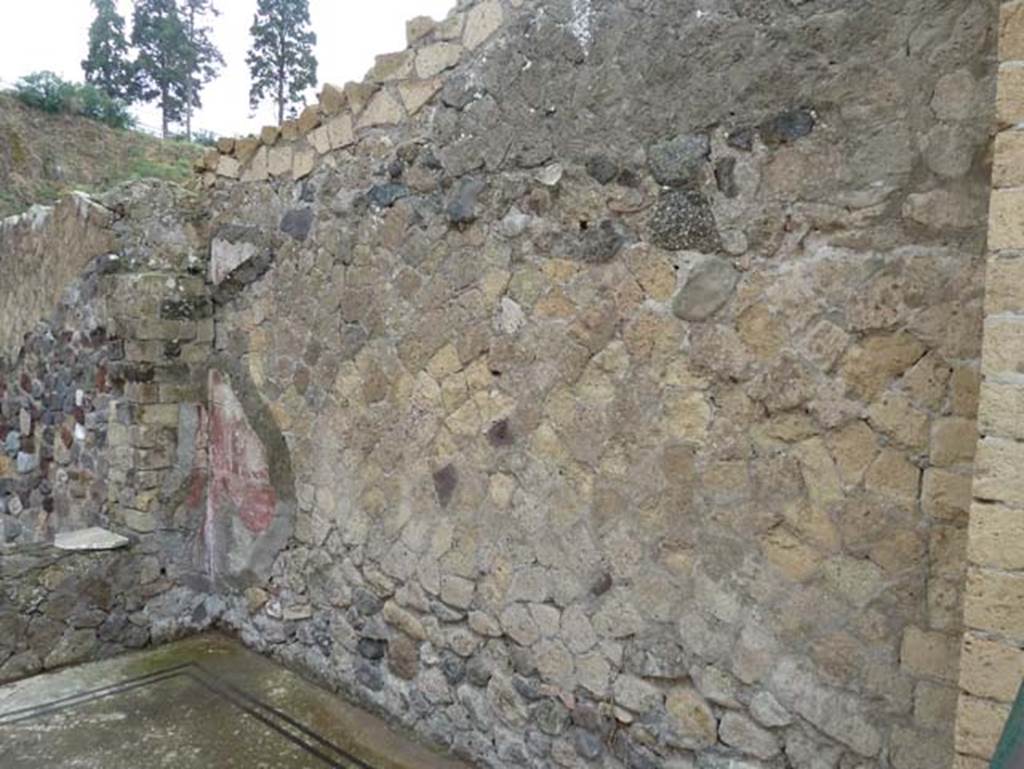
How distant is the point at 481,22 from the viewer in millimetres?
2498

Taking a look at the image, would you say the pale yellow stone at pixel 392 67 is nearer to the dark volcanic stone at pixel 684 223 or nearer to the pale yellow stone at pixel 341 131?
the pale yellow stone at pixel 341 131

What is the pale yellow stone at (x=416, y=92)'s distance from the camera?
2680 mm

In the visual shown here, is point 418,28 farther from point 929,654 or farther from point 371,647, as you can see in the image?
point 929,654

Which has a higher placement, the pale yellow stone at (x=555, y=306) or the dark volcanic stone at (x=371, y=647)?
the pale yellow stone at (x=555, y=306)

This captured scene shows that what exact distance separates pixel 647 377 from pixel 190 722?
208 centimetres

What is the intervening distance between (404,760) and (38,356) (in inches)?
127

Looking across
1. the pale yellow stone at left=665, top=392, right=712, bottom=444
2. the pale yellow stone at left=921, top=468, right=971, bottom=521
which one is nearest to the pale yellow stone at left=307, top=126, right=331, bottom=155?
the pale yellow stone at left=665, top=392, right=712, bottom=444

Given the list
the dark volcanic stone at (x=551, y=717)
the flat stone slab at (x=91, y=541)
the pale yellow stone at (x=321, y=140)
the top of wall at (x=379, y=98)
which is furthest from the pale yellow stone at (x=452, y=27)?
the flat stone slab at (x=91, y=541)

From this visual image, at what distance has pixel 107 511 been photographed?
385 cm

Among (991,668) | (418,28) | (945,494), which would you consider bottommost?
(991,668)

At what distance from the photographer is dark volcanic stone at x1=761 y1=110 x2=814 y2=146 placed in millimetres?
1774

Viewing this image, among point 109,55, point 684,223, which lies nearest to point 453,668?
point 684,223

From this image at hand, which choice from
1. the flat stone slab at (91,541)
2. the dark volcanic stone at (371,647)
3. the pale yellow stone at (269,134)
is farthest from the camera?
the flat stone slab at (91,541)

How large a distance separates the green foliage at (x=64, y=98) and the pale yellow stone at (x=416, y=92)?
15.1 meters
